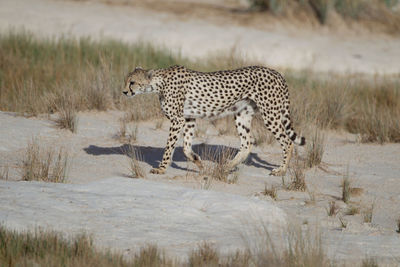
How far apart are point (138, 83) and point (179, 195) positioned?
6.18 feet

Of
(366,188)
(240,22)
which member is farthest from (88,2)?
(366,188)

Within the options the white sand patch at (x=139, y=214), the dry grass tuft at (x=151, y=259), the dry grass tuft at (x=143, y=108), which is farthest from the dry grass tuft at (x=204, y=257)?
the dry grass tuft at (x=143, y=108)

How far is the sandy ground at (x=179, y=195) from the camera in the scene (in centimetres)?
496

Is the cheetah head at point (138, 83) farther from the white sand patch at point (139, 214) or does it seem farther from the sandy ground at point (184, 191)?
the white sand patch at point (139, 214)

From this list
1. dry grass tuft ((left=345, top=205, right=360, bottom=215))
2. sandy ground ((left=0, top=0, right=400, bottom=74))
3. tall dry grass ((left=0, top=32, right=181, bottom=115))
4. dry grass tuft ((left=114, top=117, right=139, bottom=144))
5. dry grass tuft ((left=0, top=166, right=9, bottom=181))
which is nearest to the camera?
dry grass tuft ((left=345, top=205, right=360, bottom=215))

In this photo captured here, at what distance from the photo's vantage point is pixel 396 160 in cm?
890

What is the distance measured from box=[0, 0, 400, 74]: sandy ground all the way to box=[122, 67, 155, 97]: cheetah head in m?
7.27

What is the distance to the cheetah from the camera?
24.4ft

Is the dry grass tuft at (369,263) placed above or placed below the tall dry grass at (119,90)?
above

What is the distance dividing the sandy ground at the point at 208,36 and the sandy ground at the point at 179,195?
5.80 metres

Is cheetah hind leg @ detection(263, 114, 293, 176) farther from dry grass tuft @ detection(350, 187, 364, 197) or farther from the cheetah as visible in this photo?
dry grass tuft @ detection(350, 187, 364, 197)

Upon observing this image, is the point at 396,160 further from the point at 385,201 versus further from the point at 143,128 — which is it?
the point at 143,128

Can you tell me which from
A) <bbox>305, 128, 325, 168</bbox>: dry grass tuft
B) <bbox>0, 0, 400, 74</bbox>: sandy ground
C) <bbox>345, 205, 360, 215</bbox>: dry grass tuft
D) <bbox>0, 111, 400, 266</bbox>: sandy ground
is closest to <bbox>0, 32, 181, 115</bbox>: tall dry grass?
<bbox>0, 111, 400, 266</bbox>: sandy ground

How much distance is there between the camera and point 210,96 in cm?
759
